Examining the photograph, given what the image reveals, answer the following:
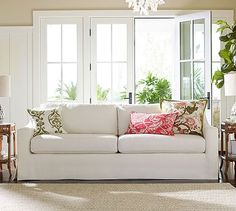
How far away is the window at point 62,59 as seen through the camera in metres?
7.57

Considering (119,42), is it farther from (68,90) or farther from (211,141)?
(211,141)

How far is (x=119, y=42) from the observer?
7.59 m

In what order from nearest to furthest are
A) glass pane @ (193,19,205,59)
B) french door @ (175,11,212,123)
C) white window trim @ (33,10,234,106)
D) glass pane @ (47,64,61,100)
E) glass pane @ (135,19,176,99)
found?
french door @ (175,11,212,123) < glass pane @ (193,19,205,59) < white window trim @ (33,10,234,106) < glass pane @ (47,64,61,100) < glass pane @ (135,19,176,99)

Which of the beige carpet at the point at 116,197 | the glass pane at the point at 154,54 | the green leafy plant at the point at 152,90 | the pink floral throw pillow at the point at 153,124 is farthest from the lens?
the glass pane at the point at 154,54

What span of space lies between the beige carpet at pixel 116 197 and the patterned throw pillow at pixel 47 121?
0.79 meters

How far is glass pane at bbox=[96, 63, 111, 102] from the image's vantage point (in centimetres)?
758

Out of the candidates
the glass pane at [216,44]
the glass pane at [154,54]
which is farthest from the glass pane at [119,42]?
the glass pane at [154,54]

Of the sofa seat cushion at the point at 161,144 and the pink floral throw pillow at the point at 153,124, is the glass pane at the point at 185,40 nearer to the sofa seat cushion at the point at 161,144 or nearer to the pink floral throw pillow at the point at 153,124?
the pink floral throw pillow at the point at 153,124

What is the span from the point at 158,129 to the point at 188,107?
486 millimetres

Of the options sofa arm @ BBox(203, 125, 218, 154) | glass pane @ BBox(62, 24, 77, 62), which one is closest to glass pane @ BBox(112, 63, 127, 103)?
glass pane @ BBox(62, 24, 77, 62)

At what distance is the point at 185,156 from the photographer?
207 inches

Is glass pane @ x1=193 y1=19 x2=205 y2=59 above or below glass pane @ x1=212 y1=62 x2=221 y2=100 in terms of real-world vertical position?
above

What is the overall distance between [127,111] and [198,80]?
5.49 ft

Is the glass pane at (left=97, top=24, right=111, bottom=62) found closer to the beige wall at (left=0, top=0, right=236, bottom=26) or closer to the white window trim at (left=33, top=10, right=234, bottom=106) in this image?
the white window trim at (left=33, top=10, right=234, bottom=106)
